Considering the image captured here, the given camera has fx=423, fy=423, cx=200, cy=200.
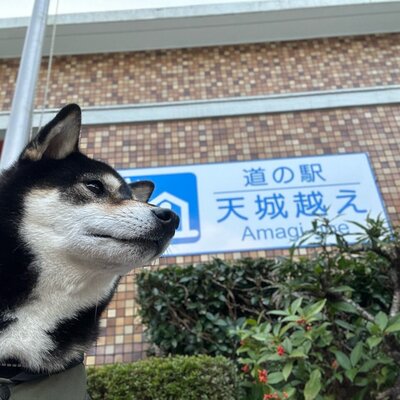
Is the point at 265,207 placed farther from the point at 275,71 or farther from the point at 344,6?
the point at 344,6

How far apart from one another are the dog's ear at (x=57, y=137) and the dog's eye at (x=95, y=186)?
6.2 inches

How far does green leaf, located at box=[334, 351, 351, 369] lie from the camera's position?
240 centimetres

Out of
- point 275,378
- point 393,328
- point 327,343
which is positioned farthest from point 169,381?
point 393,328

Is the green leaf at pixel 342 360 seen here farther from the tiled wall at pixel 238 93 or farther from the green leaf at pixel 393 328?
the tiled wall at pixel 238 93

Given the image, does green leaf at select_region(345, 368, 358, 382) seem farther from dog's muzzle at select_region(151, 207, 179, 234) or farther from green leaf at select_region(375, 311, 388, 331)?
dog's muzzle at select_region(151, 207, 179, 234)

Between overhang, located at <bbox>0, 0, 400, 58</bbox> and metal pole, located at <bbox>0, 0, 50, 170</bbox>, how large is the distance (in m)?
2.38

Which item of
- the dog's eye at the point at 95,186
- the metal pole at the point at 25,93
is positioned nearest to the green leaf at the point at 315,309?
the dog's eye at the point at 95,186

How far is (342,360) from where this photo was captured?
2.42m

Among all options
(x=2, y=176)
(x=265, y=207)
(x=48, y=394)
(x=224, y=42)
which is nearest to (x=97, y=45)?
(x=224, y=42)

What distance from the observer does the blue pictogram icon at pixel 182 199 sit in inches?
177

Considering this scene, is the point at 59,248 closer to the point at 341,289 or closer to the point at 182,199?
the point at 341,289

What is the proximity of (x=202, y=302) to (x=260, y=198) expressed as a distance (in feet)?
4.96

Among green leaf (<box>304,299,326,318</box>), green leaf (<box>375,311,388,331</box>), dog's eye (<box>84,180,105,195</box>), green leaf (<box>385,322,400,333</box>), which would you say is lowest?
green leaf (<box>385,322,400,333</box>)

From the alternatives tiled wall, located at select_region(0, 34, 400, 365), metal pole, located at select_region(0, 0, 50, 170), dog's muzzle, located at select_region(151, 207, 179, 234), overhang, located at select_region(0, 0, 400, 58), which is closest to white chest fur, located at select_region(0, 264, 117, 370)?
dog's muzzle, located at select_region(151, 207, 179, 234)
